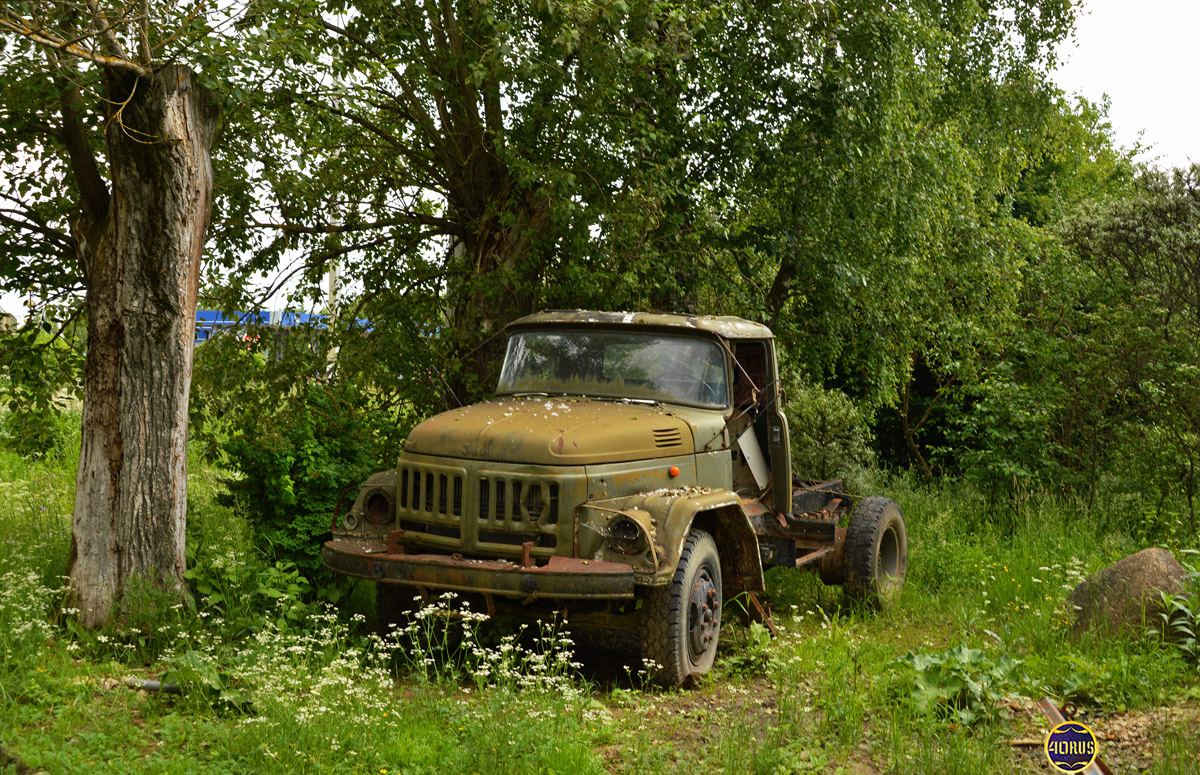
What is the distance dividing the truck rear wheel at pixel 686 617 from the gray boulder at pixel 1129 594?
2.39 meters

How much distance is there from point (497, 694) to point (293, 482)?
282cm

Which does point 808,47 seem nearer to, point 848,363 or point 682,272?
point 682,272

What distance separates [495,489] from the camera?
5785mm

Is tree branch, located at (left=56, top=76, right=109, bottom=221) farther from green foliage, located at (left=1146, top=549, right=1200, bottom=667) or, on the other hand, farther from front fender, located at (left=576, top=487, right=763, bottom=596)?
green foliage, located at (left=1146, top=549, right=1200, bottom=667)

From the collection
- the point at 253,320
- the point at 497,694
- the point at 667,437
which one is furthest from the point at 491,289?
the point at 497,694

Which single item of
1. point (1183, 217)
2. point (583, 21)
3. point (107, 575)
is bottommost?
point (107, 575)

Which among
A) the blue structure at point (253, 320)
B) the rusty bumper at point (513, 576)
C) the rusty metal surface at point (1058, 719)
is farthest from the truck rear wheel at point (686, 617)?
the blue structure at point (253, 320)

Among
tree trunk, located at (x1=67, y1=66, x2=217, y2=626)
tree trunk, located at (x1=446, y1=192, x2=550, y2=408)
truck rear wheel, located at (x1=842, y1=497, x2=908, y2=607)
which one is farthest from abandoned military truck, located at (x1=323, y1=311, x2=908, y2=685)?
tree trunk, located at (x1=446, y1=192, x2=550, y2=408)

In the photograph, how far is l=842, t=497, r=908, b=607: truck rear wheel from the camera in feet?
25.3

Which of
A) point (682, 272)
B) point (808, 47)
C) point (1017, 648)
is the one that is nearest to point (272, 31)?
point (682, 272)

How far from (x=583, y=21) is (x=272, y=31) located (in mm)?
2519

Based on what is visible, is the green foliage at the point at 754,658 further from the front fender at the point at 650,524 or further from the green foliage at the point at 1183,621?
the green foliage at the point at 1183,621

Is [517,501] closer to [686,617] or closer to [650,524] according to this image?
[650,524]

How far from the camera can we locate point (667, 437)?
20.8ft
